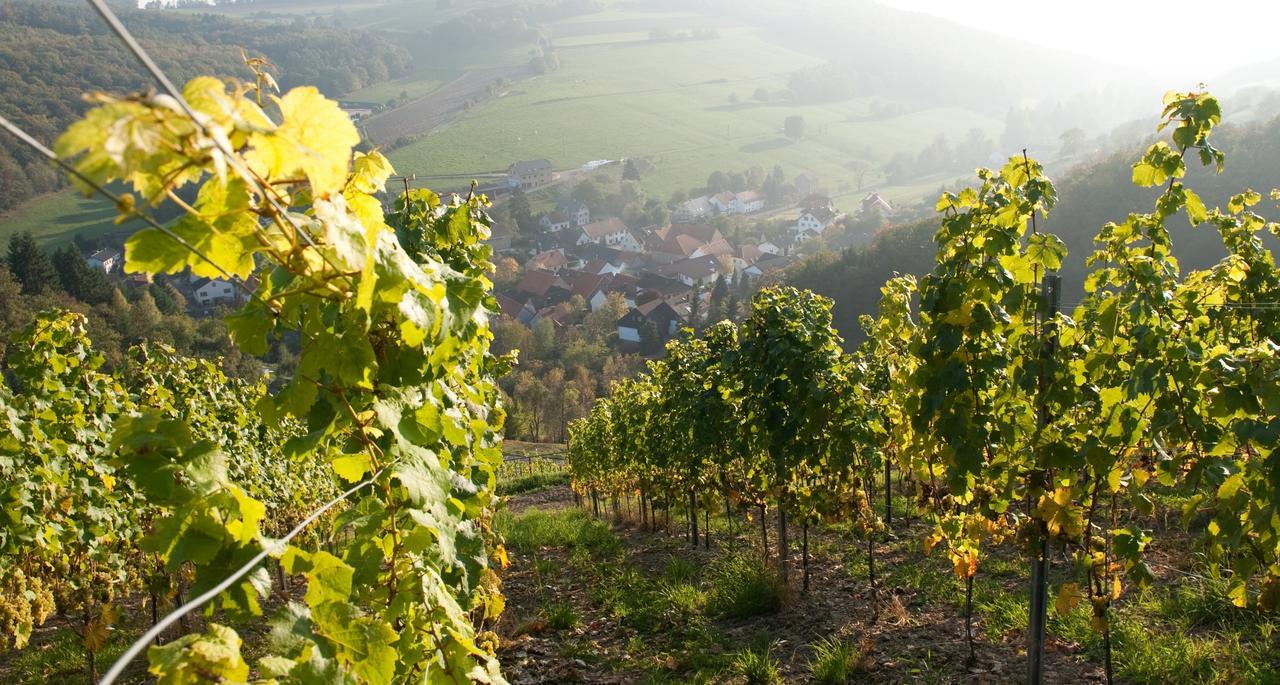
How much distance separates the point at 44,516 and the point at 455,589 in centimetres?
581

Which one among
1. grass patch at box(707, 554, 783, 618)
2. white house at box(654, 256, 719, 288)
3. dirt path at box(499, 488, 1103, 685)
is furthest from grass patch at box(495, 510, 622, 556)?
white house at box(654, 256, 719, 288)

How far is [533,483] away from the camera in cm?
2998

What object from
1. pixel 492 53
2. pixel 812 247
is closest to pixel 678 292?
pixel 812 247

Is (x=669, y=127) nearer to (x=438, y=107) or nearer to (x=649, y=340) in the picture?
(x=438, y=107)

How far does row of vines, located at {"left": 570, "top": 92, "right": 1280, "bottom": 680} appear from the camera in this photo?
137 inches

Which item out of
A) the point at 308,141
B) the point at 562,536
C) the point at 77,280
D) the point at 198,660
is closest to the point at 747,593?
the point at 562,536

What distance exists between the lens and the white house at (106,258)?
199 feet

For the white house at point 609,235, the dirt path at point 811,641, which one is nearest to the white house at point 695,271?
the white house at point 609,235

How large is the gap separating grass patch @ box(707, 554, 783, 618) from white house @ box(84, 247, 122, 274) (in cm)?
6544

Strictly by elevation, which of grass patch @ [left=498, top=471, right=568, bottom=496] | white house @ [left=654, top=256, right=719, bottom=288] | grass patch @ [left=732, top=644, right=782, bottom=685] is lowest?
grass patch @ [left=498, top=471, right=568, bottom=496]

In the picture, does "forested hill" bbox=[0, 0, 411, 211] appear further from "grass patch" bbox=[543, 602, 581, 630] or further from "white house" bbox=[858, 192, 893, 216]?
"white house" bbox=[858, 192, 893, 216]

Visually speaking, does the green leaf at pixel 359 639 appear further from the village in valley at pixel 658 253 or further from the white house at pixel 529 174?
the white house at pixel 529 174

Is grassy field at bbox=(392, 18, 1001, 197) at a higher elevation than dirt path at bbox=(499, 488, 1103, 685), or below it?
higher

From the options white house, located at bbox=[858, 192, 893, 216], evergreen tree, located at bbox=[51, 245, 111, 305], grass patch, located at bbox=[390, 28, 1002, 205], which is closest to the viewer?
evergreen tree, located at bbox=[51, 245, 111, 305]
